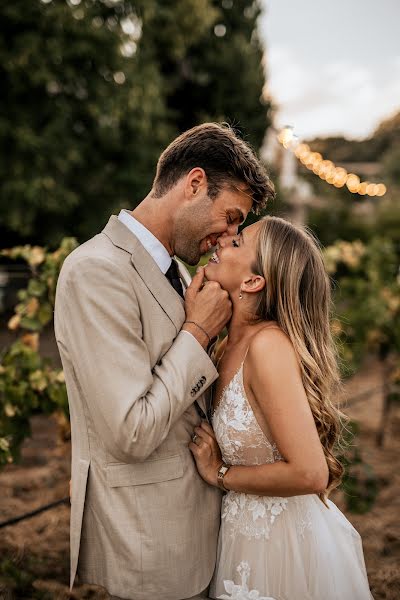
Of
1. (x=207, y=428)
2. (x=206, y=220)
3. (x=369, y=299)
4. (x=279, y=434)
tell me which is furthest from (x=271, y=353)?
(x=369, y=299)

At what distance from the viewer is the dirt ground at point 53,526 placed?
296 cm

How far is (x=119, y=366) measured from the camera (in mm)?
1761

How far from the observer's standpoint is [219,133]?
2340 millimetres

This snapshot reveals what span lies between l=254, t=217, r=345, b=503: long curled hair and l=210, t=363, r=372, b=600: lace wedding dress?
237 mm

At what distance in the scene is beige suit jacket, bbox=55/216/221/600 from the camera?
1771mm

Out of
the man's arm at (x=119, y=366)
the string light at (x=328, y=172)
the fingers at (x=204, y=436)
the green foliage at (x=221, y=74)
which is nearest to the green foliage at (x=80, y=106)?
the green foliage at (x=221, y=74)

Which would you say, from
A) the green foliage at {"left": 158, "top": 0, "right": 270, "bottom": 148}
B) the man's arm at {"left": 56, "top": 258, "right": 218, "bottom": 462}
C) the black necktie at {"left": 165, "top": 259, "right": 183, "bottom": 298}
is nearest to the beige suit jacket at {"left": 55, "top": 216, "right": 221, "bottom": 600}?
the man's arm at {"left": 56, "top": 258, "right": 218, "bottom": 462}

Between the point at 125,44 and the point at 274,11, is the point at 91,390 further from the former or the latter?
the point at 274,11

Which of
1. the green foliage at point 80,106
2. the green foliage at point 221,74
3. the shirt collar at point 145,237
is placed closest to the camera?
the shirt collar at point 145,237

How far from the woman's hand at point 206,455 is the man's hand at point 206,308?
36 cm

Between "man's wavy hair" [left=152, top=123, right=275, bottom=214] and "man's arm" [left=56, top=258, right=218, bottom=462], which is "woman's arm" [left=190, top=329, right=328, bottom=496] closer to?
"man's arm" [left=56, top=258, right=218, bottom=462]

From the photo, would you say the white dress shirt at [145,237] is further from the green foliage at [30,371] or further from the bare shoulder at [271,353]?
the green foliage at [30,371]

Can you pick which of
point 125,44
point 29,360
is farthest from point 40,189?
point 29,360

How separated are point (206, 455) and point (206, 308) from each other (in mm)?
513
